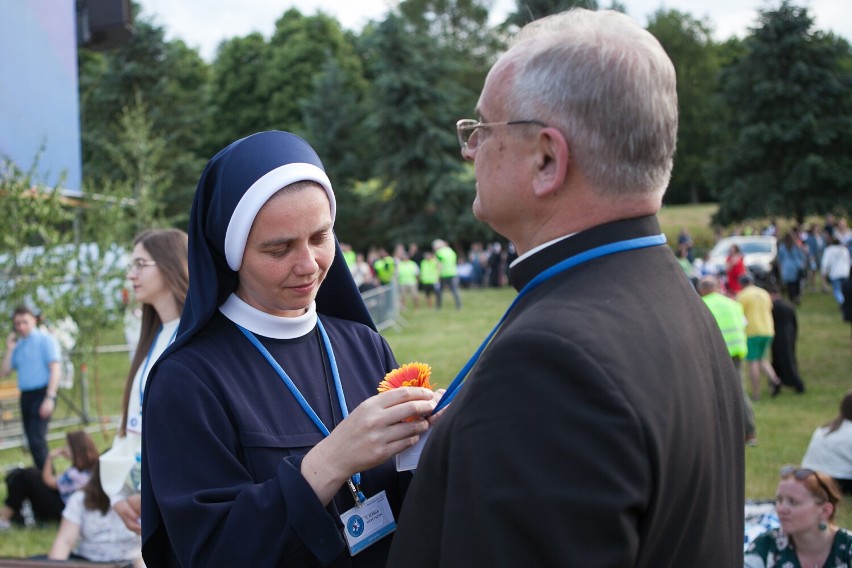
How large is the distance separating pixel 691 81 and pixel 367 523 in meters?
63.5

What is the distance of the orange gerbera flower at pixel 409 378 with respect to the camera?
198 centimetres

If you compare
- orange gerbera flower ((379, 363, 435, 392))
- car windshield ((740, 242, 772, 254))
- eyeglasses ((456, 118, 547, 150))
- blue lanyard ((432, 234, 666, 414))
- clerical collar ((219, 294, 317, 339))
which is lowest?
car windshield ((740, 242, 772, 254))

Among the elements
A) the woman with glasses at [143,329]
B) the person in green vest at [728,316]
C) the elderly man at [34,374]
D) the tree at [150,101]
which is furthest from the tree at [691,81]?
the woman with glasses at [143,329]

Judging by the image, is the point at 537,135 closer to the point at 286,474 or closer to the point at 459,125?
the point at 459,125

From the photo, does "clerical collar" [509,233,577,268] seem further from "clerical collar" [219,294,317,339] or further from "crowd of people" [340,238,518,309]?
"crowd of people" [340,238,518,309]

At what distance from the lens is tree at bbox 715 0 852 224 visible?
35844 mm

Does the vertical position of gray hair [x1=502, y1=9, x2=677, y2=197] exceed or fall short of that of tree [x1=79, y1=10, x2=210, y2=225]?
it falls short

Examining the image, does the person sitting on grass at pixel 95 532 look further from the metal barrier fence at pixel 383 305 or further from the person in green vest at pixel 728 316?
the metal barrier fence at pixel 383 305

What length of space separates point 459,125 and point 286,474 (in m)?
0.84

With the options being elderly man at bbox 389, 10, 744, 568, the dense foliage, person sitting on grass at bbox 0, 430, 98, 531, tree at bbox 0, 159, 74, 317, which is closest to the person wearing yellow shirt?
person sitting on grass at bbox 0, 430, 98, 531

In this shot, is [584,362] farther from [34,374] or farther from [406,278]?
[406,278]

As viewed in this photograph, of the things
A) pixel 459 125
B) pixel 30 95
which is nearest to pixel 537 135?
pixel 459 125

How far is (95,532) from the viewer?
6.18 m

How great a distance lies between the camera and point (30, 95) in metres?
14.7
